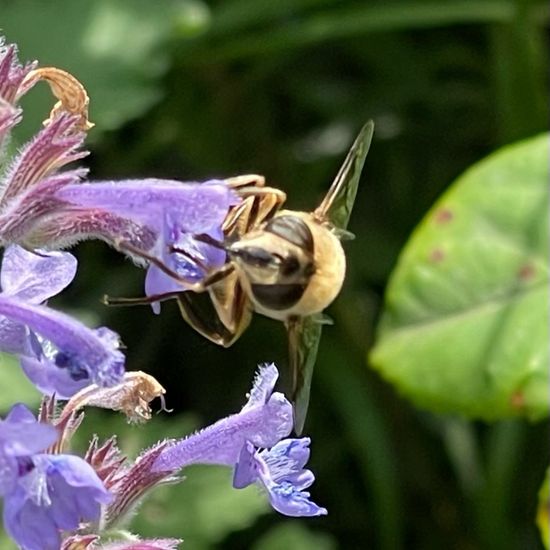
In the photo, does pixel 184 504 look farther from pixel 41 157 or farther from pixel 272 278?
pixel 41 157

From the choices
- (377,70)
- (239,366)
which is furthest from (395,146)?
(239,366)

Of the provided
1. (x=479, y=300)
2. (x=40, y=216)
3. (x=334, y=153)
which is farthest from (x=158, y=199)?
(x=334, y=153)

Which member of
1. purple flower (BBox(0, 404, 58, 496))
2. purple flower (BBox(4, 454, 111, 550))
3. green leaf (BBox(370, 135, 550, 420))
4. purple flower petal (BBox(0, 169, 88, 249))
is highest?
purple flower petal (BBox(0, 169, 88, 249))

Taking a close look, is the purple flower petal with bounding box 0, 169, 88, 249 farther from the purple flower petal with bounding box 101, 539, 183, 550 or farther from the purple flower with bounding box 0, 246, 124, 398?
the purple flower petal with bounding box 101, 539, 183, 550

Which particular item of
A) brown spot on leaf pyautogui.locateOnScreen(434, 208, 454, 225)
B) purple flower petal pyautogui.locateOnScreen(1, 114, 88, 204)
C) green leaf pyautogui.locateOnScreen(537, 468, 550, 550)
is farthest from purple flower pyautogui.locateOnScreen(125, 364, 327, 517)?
brown spot on leaf pyautogui.locateOnScreen(434, 208, 454, 225)

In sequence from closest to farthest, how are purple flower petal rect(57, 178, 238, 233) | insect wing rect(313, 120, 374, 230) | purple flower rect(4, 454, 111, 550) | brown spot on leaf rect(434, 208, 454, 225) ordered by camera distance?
purple flower rect(4, 454, 111, 550) → purple flower petal rect(57, 178, 238, 233) → insect wing rect(313, 120, 374, 230) → brown spot on leaf rect(434, 208, 454, 225)

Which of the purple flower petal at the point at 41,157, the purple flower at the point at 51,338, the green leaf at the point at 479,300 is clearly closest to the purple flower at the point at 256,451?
the purple flower at the point at 51,338

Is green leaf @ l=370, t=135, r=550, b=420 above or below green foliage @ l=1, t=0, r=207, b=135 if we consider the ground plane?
below
